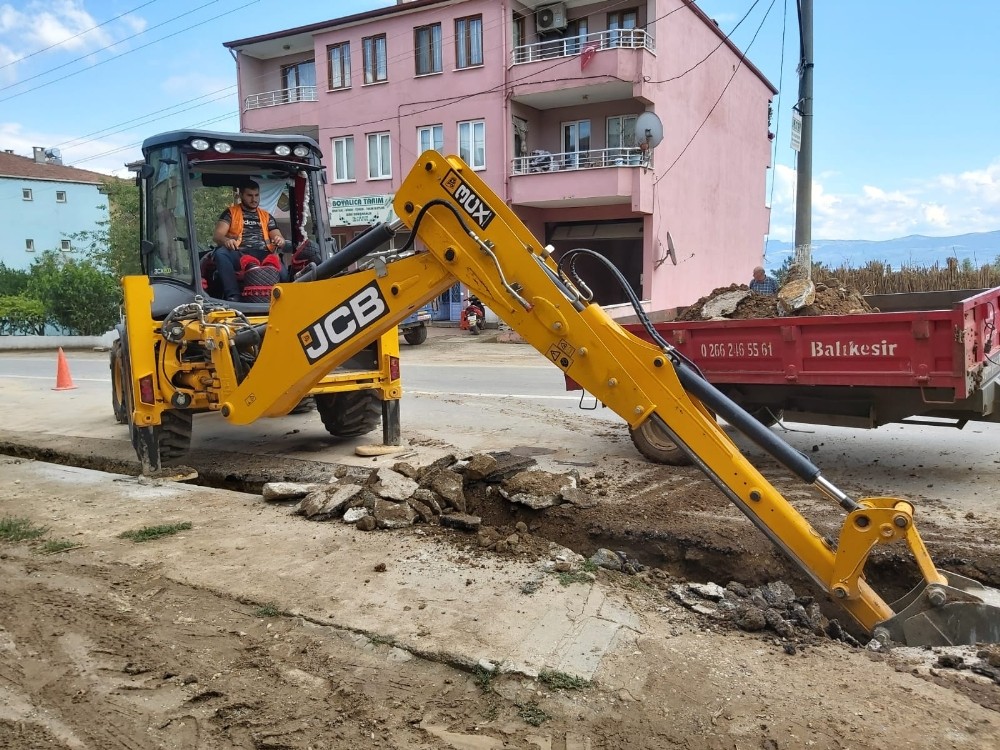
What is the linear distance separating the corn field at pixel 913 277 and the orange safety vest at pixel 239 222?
517 inches

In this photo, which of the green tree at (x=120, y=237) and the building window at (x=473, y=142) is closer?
the building window at (x=473, y=142)

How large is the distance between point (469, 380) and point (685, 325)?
635cm

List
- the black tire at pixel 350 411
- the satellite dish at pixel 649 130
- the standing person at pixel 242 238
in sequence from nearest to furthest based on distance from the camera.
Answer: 1. the standing person at pixel 242 238
2. the black tire at pixel 350 411
3. the satellite dish at pixel 649 130

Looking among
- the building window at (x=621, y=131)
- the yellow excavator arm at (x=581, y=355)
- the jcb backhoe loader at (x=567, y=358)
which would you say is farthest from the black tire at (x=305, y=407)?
the building window at (x=621, y=131)

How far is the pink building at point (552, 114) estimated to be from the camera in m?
22.0

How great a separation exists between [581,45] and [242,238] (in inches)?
711

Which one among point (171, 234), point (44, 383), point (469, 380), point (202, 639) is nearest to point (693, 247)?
point (469, 380)

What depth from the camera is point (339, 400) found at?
791 centimetres

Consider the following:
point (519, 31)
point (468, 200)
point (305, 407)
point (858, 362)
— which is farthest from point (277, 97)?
point (858, 362)

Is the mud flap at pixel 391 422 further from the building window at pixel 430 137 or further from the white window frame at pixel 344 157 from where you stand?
the white window frame at pixel 344 157

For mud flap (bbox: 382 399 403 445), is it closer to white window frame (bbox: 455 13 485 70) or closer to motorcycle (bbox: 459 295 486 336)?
motorcycle (bbox: 459 295 486 336)

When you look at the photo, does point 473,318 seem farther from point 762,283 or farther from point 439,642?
point 439,642

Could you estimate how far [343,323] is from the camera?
17.0 ft

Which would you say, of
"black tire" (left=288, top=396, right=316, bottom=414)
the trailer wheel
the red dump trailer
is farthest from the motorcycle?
the trailer wheel
